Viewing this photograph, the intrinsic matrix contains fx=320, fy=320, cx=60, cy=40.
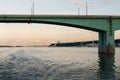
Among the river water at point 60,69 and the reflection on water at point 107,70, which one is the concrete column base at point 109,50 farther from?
the reflection on water at point 107,70

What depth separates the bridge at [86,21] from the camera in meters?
76.9

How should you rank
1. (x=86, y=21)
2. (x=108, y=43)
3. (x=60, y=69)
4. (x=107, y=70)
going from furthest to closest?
(x=108, y=43), (x=86, y=21), (x=60, y=69), (x=107, y=70)

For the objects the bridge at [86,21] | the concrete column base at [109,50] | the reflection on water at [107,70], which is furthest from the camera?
the concrete column base at [109,50]

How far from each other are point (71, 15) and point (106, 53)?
46.3ft

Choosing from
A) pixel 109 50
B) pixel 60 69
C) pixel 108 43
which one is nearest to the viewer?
pixel 60 69

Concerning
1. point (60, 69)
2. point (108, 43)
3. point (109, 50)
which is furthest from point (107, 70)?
point (109, 50)

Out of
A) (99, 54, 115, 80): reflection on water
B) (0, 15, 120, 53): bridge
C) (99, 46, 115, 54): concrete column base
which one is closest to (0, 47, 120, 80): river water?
(99, 54, 115, 80): reflection on water

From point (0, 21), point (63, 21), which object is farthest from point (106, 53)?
point (0, 21)

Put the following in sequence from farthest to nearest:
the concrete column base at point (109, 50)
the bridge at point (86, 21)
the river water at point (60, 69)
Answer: the concrete column base at point (109, 50) → the bridge at point (86, 21) → the river water at point (60, 69)

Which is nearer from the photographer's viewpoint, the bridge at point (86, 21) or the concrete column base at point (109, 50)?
the bridge at point (86, 21)

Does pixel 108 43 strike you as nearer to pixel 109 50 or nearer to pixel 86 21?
pixel 109 50

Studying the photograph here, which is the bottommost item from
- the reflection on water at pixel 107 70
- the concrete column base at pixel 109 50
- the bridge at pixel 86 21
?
the reflection on water at pixel 107 70

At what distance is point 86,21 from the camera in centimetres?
7994

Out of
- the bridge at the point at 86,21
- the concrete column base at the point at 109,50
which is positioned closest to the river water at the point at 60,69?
the bridge at the point at 86,21
